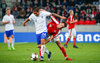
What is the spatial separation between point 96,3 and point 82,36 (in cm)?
413

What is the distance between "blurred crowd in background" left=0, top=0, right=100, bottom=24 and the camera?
2419cm

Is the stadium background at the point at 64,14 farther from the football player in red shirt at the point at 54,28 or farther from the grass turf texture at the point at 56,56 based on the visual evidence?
the football player in red shirt at the point at 54,28

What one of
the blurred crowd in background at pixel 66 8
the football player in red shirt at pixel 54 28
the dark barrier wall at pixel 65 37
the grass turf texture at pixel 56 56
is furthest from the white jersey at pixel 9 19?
the blurred crowd in background at pixel 66 8

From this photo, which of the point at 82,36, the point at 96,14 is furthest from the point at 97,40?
the point at 96,14

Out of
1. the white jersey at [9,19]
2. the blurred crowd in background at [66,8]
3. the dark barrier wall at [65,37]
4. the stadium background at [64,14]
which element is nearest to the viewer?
the white jersey at [9,19]

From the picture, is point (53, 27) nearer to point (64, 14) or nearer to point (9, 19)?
point (9, 19)

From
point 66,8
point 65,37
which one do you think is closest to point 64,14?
point 66,8

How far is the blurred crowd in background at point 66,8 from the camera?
2419 cm

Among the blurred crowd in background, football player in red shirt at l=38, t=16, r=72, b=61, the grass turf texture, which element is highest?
the blurred crowd in background

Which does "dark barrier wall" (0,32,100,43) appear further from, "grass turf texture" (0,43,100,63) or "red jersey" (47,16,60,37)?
"red jersey" (47,16,60,37)

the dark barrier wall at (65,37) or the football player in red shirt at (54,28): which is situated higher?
the football player in red shirt at (54,28)

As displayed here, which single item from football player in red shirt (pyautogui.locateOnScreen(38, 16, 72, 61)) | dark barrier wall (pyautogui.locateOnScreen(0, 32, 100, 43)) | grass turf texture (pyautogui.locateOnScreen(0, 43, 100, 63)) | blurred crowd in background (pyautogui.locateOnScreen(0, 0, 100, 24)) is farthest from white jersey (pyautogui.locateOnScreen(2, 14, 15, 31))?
blurred crowd in background (pyautogui.locateOnScreen(0, 0, 100, 24))

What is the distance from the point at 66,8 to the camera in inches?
988

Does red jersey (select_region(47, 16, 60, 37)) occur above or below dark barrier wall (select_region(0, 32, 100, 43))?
above
